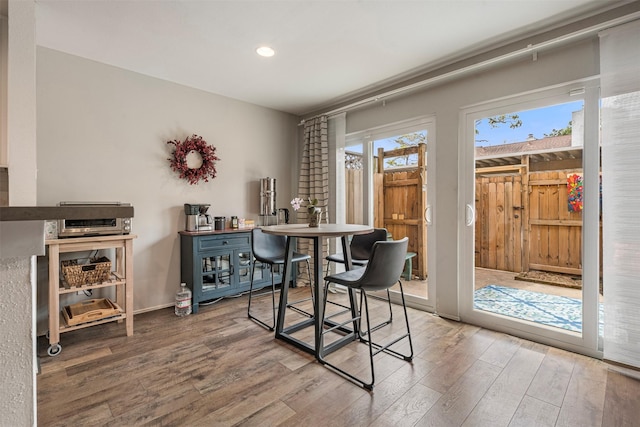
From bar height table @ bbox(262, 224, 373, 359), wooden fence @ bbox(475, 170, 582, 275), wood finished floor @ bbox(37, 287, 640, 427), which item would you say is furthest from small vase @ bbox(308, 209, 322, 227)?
wooden fence @ bbox(475, 170, 582, 275)

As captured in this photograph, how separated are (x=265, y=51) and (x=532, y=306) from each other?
326 centimetres

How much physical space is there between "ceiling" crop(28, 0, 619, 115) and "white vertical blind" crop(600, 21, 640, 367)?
385mm

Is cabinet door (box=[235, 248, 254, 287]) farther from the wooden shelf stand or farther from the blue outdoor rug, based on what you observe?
the blue outdoor rug

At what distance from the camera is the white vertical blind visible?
1.97 metres

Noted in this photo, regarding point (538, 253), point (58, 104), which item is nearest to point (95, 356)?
point (58, 104)

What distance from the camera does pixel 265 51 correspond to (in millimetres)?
2670

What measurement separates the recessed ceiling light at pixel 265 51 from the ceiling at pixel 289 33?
55mm

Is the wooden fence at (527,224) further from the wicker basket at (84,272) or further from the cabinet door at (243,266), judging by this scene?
the wicker basket at (84,272)

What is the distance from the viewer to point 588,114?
2.24 meters

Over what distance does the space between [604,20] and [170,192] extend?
4008mm

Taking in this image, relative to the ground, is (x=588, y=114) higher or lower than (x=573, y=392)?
higher

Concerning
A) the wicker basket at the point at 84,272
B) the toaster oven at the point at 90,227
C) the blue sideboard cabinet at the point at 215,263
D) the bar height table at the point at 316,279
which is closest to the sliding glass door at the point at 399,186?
the bar height table at the point at 316,279

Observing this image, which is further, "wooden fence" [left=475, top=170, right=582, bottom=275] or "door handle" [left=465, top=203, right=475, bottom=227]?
"door handle" [left=465, top=203, right=475, bottom=227]

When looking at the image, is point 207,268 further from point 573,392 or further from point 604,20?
point 604,20
